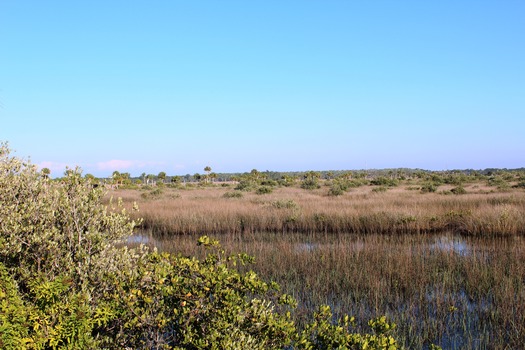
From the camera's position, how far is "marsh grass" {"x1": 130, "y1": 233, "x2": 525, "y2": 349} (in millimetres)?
6703

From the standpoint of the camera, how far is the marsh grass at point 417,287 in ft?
22.0

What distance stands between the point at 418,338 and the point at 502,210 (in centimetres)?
1181

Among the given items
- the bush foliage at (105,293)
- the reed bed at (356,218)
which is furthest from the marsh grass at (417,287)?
the reed bed at (356,218)

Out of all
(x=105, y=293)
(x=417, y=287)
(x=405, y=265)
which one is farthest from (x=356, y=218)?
(x=105, y=293)

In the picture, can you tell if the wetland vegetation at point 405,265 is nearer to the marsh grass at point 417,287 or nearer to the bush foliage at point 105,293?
the marsh grass at point 417,287

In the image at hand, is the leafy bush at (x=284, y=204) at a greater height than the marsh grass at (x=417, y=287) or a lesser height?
greater

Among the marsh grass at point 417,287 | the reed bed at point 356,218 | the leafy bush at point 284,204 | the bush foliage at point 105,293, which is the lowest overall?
the marsh grass at point 417,287

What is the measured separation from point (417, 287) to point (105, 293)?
7.12 metres

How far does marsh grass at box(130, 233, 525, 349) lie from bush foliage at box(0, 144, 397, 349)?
3574 millimetres

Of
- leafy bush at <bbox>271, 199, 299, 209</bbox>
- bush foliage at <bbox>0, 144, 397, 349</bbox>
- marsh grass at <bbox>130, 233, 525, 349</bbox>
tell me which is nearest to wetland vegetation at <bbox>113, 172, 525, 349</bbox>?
marsh grass at <bbox>130, 233, 525, 349</bbox>

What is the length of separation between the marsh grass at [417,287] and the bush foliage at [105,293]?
357 cm

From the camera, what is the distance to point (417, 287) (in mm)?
8664

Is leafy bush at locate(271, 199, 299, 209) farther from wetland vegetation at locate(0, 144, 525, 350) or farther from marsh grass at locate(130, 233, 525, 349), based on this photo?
marsh grass at locate(130, 233, 525, 349)

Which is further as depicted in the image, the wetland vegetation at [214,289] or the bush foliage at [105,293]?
the wetland vegetation at [214,289]
